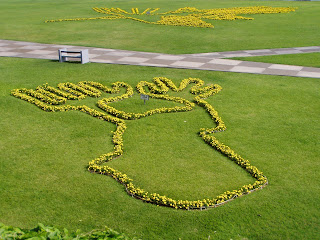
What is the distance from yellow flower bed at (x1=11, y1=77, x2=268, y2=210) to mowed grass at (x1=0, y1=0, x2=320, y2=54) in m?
7.08

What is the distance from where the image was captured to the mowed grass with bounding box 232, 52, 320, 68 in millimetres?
Answer: 19925

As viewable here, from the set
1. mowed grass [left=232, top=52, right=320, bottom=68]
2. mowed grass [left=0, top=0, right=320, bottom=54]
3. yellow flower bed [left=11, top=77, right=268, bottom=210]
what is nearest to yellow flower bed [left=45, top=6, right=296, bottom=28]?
mowed grass [left=0, top=0, right=320, bottom=54]

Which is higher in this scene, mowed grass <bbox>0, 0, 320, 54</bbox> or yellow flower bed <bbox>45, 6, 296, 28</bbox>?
yellow flower bed <bbox>45, 6, 296, 28</bbox>

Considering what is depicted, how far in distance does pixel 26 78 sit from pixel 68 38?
33.2 ft

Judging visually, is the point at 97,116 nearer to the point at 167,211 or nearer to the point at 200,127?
the point at 200,127

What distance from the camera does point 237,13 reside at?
121 feet

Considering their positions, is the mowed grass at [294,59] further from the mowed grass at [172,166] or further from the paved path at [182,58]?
the mowed grass at [172,166]

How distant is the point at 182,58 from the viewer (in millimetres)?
21016

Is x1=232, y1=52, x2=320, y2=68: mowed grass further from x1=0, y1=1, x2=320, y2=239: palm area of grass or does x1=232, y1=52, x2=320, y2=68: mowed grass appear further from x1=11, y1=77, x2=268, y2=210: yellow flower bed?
x1=11, y1=77, x2=268, y2=210: yellow flower bed

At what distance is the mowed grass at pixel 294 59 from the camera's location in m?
19.9

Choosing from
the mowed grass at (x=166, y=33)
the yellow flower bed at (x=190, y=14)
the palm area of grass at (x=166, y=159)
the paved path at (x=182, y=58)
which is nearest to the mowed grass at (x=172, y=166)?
the palm area of grass at (x=166, y=159)

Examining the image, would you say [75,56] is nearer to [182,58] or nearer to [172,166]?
[182,58]

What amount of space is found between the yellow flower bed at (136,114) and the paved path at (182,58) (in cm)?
297

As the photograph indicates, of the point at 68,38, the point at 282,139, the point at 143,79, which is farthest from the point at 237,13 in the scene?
the point at 282,139
